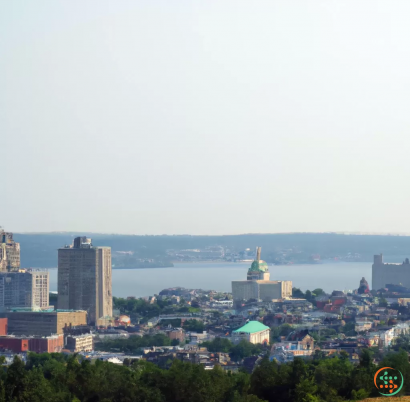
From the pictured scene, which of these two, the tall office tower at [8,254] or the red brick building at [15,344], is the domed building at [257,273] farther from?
the red brick building at [15,344]

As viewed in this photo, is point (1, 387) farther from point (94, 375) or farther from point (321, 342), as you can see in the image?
point (321, 342)

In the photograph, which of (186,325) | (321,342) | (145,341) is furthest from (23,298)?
(321,342)

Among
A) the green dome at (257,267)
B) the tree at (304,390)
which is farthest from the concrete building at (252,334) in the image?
the green dome at (257,267)

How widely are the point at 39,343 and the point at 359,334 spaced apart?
1515 centimetres

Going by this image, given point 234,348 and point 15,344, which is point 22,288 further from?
point 234,348

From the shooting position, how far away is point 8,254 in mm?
79625

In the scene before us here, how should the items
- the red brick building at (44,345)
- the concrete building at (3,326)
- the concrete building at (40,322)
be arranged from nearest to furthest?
the red brick building at (44,345)
the concrete building at (3,326)
the concrete building at (40,322)

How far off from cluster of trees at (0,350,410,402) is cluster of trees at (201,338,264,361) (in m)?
22.5

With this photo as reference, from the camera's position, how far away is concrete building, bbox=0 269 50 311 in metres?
74.1

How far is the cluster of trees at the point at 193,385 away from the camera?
76.7 feet

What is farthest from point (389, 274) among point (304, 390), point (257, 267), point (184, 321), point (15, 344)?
point (304, 390)

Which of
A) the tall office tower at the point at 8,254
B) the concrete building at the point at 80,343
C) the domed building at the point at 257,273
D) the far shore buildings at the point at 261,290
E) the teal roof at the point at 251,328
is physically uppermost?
the tall office tower at the point at 8,254

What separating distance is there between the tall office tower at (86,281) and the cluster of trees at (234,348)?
1827 cm

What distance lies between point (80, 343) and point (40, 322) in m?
8.29
